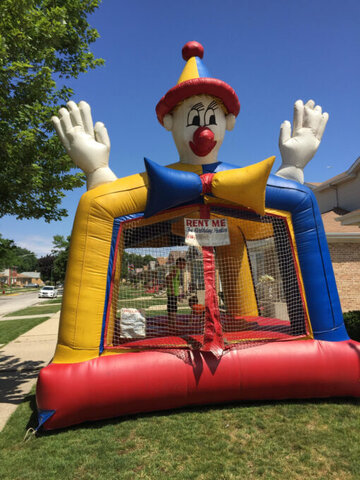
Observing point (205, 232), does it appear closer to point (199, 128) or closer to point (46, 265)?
point (199, 128)

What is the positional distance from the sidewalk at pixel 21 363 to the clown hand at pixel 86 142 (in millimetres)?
2924

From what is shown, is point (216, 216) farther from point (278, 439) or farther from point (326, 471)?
point (326, 471)

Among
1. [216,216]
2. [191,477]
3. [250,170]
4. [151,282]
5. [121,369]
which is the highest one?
[250,170]

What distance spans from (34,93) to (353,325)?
7.05 metres

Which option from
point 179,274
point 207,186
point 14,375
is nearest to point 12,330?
point 14,375

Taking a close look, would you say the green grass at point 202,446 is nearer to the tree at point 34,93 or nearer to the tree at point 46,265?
the tree at point 34,93

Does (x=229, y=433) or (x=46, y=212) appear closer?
(x=229, y=433)

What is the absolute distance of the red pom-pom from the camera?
4.47m

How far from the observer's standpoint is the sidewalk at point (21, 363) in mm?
4043

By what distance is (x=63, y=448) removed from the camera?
2.69 metres

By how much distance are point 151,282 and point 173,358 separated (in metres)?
1.06

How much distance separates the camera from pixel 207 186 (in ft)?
11.8

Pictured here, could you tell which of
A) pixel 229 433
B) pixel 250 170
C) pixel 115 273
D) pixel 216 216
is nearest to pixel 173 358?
pixel 229 433

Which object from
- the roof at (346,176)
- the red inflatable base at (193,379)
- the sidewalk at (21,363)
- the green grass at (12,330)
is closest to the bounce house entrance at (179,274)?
the red inflatable base at (193,379)
